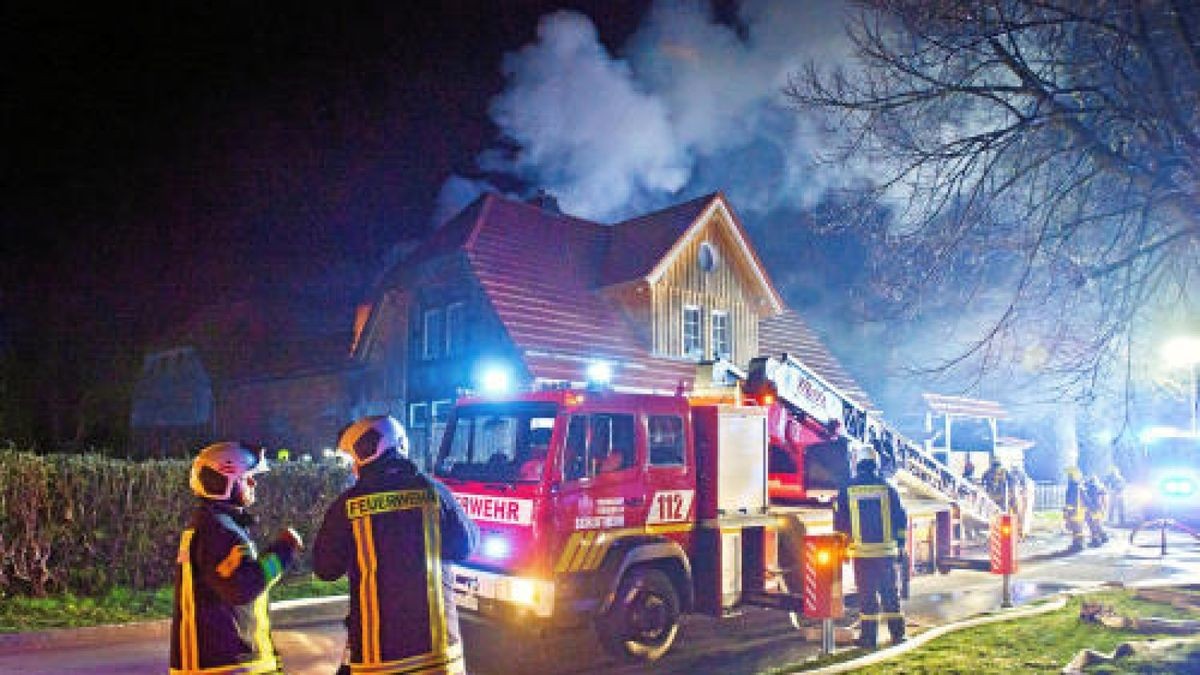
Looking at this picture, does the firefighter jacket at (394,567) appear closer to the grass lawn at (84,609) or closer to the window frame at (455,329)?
the grass lawn at (84,609)

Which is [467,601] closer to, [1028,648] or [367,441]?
[367,441]

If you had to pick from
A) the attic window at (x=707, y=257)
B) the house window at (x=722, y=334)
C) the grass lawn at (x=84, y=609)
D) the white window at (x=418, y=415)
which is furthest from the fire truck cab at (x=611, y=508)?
the house window at (x=722, y=334)

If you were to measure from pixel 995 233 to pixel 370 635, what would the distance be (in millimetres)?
7669

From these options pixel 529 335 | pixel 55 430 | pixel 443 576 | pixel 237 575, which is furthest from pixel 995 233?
pixel 55 430

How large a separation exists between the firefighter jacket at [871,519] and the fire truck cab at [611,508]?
2.52ft

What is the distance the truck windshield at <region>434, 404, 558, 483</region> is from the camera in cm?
772

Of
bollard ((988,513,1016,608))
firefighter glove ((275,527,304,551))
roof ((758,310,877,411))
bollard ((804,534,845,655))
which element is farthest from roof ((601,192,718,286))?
firefighter glove ((275,527,304,551))

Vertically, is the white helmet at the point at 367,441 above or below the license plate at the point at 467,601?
above

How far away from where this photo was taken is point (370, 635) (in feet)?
12.6

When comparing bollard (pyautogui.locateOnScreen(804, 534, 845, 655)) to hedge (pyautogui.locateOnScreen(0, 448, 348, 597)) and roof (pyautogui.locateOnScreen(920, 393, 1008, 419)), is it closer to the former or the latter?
hedge (pyautogui.locateOnScreen(0, 448, 348, 597))

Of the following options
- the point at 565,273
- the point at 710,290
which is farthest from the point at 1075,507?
the point at 565,273

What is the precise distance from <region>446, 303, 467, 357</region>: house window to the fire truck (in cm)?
1127

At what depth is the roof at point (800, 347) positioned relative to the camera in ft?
79.7

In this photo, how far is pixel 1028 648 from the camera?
301 inches
